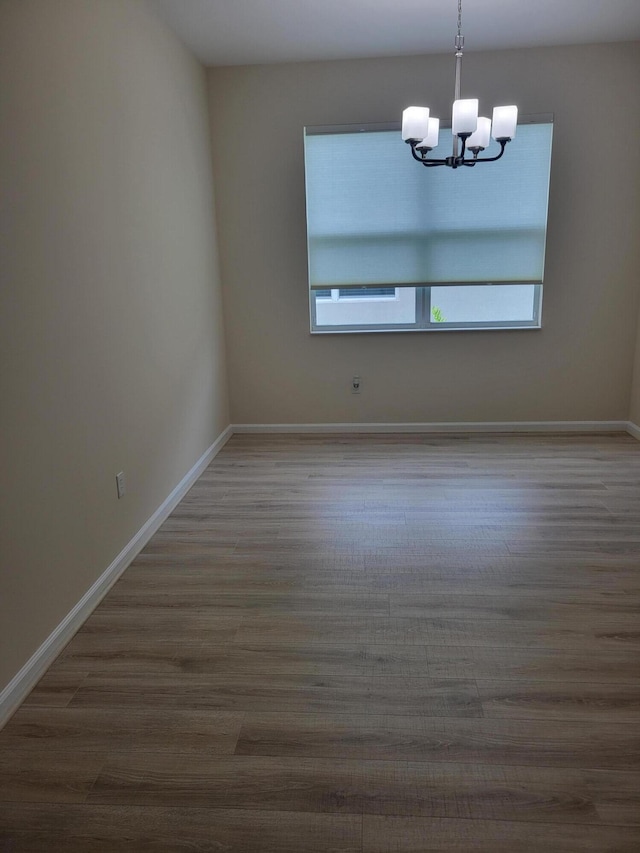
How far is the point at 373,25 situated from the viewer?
3.79 meters

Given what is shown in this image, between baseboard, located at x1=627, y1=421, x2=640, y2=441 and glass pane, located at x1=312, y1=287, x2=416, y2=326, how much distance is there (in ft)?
6.28

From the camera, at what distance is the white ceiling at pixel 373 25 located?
137 inches

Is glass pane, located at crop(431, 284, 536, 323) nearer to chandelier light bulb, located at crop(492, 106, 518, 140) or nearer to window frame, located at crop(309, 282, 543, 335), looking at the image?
window frame, located at crop(309, 282, 543, 335)

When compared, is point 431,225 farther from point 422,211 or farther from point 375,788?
point 375,788

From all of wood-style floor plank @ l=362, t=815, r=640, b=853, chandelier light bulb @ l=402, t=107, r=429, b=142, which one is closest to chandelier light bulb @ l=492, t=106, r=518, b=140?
chandelier light bulb @ l=402, t=107, r=429, b=142

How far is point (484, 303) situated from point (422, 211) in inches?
34.5

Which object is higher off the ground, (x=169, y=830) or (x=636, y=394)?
(x=636, y=394)

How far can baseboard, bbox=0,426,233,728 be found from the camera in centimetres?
205

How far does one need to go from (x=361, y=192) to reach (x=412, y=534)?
9.01ft

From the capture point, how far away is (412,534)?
10.6 ft

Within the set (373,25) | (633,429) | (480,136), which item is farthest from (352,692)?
(373,25)

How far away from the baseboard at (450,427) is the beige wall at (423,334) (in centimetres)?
6

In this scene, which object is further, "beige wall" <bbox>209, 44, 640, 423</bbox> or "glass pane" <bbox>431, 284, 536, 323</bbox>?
"glass pane" <bbox>431, 284, 536, 323</bbox>

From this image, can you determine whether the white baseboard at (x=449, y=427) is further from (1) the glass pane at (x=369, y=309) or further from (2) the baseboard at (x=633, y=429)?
(1) the glass pane at (x=369, y=309)
